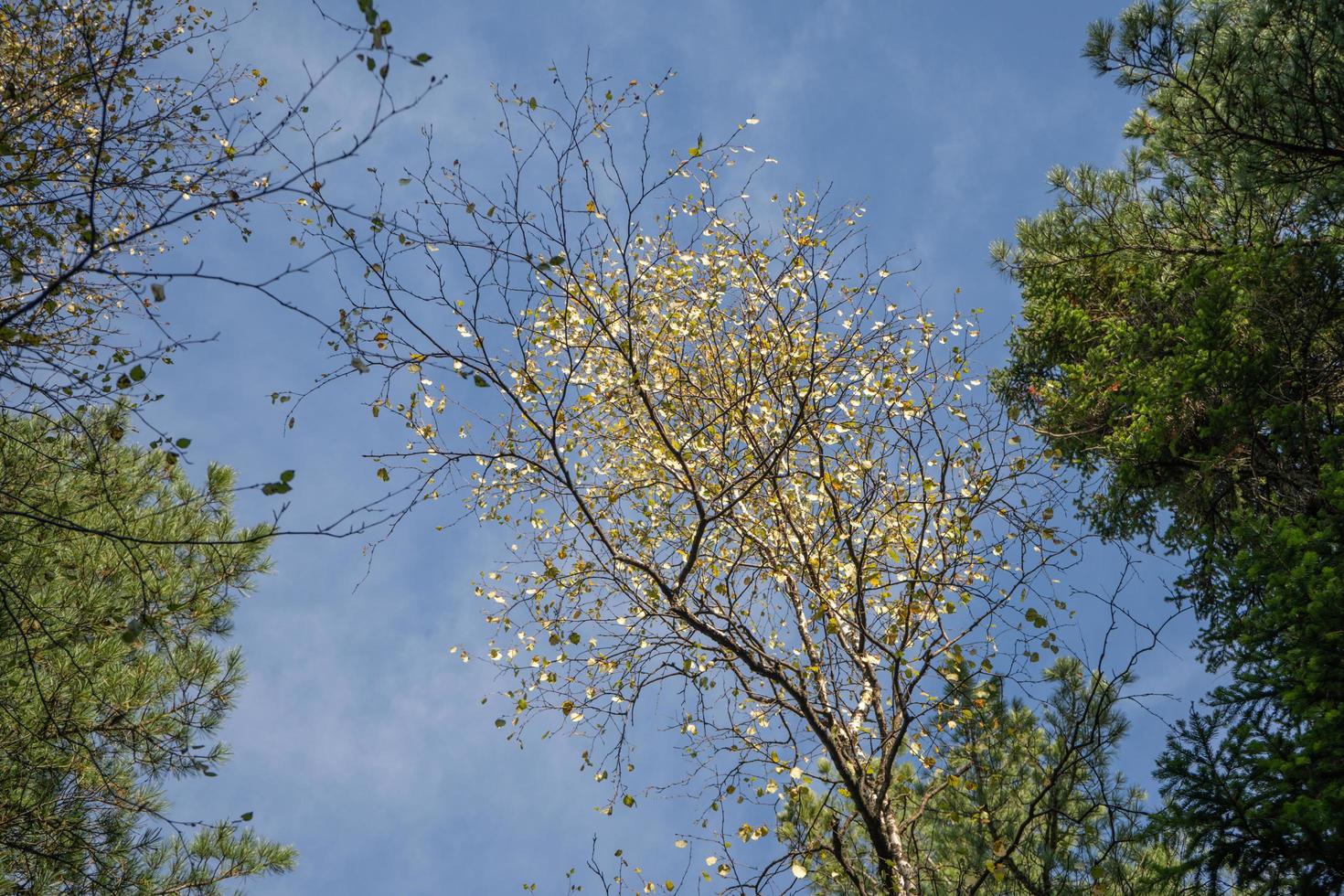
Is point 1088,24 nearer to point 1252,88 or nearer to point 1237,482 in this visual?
point 1252,88

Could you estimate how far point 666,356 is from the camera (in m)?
7.77

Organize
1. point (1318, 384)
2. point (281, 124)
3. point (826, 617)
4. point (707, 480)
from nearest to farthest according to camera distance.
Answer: point (281, 124) < point (826, 617) < point (707, 480) < point (1318, 384)

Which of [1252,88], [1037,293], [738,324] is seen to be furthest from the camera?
[1037,293]

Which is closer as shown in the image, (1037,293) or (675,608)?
(675,608)

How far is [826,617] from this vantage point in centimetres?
612

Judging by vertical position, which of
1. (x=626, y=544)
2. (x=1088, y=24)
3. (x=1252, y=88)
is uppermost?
(x=1088, y=24)

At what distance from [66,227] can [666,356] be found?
4.35 metres

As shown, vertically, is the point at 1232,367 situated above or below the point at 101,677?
above

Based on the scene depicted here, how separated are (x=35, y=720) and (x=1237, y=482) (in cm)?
1112

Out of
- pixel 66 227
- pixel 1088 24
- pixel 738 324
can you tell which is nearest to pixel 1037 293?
pixel 1088 24

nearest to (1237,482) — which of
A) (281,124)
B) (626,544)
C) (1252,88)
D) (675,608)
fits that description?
(1252,88)

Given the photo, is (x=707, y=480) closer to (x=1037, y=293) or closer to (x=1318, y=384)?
(x=1318, y=384)

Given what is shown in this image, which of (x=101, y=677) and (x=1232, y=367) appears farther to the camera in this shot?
(x=1232, y=367)

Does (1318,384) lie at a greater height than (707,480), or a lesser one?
greater
